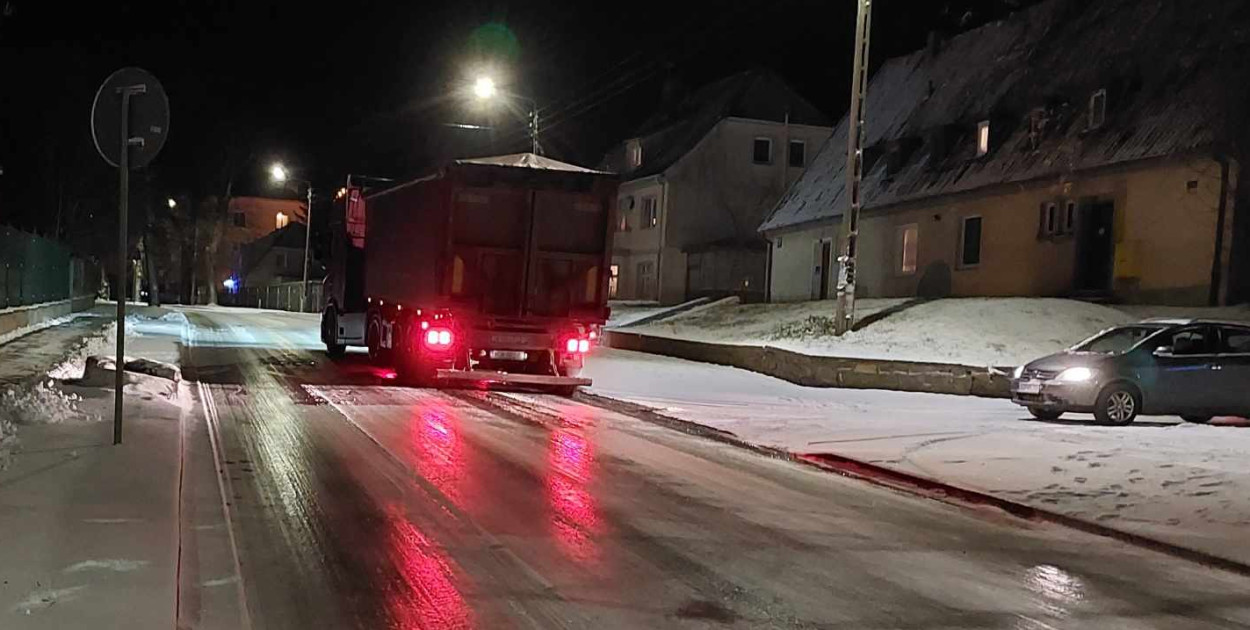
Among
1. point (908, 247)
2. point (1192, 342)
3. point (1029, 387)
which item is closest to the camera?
point (1192, 342)

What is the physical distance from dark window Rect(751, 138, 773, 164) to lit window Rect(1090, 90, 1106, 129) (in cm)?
2172

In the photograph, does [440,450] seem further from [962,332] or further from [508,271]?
[962,332]

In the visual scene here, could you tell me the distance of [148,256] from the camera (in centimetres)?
7319

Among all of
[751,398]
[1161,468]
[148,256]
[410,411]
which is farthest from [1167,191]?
[148,256]

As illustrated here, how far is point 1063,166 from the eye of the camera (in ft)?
81.6

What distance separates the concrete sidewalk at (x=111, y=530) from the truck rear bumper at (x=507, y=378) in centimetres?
619

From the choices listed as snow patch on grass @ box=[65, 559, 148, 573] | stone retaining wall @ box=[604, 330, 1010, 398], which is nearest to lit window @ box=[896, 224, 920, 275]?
stone retaining wall @ box=[604, 330, 1010, 398]

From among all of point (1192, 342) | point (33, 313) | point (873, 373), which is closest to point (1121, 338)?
point (1192, 342)

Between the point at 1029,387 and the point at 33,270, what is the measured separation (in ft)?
80.3

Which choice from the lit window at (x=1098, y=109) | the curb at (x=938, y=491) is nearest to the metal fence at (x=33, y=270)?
the curb at (x=938, y=491)

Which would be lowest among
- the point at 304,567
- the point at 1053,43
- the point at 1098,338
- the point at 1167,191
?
the point at 304,567

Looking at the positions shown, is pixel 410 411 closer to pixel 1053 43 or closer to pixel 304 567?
pixel 304 567

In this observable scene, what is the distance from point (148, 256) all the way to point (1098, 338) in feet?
229

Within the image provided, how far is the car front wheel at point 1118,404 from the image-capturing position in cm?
1485
